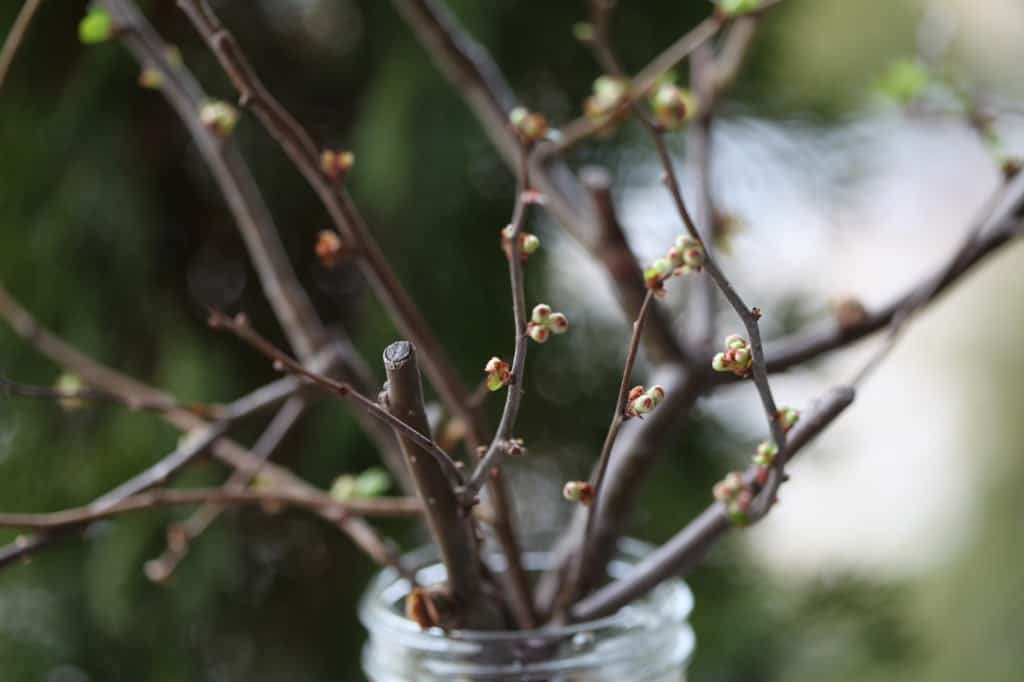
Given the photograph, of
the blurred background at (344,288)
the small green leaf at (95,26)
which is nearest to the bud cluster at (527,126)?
the small green leaf at (95,26)

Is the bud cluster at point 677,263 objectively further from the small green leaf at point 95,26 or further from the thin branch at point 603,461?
the small green leaf at point 95,26

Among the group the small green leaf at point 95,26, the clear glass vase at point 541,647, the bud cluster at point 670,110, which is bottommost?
the clear glass vase at point 541,647

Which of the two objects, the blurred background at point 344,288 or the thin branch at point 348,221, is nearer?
the thin branch at point 348,221

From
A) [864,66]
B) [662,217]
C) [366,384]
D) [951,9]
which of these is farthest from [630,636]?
[951,9]

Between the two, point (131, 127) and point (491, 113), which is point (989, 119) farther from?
point (131, 127)

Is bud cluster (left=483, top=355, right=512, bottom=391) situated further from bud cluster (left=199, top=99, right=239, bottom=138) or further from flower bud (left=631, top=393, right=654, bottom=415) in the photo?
bud cluster (left=199, top=99, right=239, bottom=138)

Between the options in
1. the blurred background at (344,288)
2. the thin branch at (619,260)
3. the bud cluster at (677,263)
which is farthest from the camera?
the blurred background at (344,288)

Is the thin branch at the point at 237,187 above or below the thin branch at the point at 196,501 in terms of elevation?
above

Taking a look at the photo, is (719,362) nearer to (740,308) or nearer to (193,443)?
(740,308)

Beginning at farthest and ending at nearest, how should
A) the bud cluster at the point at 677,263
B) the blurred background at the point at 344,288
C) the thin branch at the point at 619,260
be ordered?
the blurred background at the point at 344,288, the thin branch at the point at 619,260, the bud cluster at the point at 677,263
